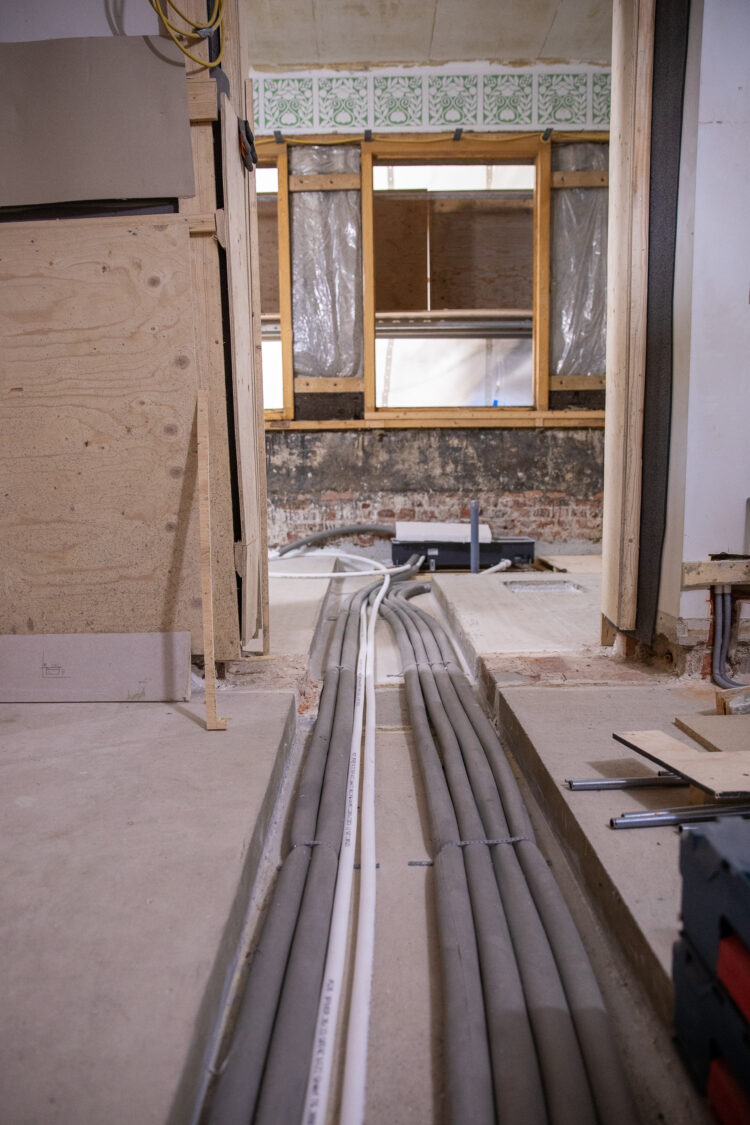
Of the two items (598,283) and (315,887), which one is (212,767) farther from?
(598,283)

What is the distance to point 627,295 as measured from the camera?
208 cm

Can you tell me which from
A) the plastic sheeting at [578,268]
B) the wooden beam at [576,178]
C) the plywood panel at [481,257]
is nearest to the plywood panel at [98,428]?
the plastic sheeting at [578,268]

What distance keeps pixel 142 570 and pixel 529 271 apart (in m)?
5.49

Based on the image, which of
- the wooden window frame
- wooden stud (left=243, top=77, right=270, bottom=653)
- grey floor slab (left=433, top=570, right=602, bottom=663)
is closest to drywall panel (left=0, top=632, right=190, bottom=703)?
wooden stud (left=243, top=77, right=270, bottom=653)

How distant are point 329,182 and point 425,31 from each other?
122cm

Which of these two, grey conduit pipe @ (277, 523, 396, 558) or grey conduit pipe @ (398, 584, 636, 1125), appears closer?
grey conduit pipe @ (398, 584, 636, 1125)

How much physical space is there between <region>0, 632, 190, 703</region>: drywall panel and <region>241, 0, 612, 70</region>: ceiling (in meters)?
4.71

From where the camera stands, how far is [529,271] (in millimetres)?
6043

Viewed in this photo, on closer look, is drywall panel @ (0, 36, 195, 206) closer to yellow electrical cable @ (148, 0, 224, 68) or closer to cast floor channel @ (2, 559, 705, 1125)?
yellow electrical cable @ (148, 0, 224, 68)

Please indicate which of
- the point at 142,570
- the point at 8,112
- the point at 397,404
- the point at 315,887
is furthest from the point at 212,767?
the point at 397,404

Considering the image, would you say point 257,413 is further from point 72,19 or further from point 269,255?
point 269,255

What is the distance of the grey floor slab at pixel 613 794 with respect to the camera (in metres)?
0.99

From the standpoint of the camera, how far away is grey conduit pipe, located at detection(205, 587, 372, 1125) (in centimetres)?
78

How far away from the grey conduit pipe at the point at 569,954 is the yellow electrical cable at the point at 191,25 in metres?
2.07
